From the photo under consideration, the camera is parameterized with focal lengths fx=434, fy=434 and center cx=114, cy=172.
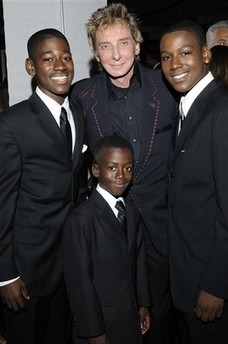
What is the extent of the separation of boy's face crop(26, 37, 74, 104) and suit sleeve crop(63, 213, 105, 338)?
662 mm

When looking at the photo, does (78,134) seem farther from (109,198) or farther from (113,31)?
(113,31)

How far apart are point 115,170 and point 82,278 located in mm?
554

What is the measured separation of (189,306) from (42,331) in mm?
820

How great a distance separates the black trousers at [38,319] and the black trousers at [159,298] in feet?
1.72

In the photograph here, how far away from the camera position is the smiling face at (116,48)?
2.38 meters

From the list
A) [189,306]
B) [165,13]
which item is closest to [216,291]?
[189,306]

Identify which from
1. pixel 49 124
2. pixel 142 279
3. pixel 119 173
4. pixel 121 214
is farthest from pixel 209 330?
pixel 49 124

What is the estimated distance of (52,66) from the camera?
2205 millimetres

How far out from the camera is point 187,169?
1.92m

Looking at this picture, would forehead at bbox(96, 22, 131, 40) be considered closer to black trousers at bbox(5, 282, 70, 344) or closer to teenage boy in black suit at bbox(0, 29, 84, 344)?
teenage boy in black suit at bbox(0, 29, 84, 344)

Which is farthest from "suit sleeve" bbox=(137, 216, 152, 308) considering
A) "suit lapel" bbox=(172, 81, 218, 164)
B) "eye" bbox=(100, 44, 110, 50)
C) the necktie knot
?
"eye" bbox=(100, 44, 110, 50)

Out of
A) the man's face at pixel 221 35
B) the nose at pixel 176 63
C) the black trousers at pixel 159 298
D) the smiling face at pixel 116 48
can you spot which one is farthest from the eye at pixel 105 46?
→ the man's face at pixel 221 35

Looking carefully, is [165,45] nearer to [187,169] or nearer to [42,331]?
[187,169]

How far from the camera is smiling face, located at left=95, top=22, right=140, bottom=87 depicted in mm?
2383
